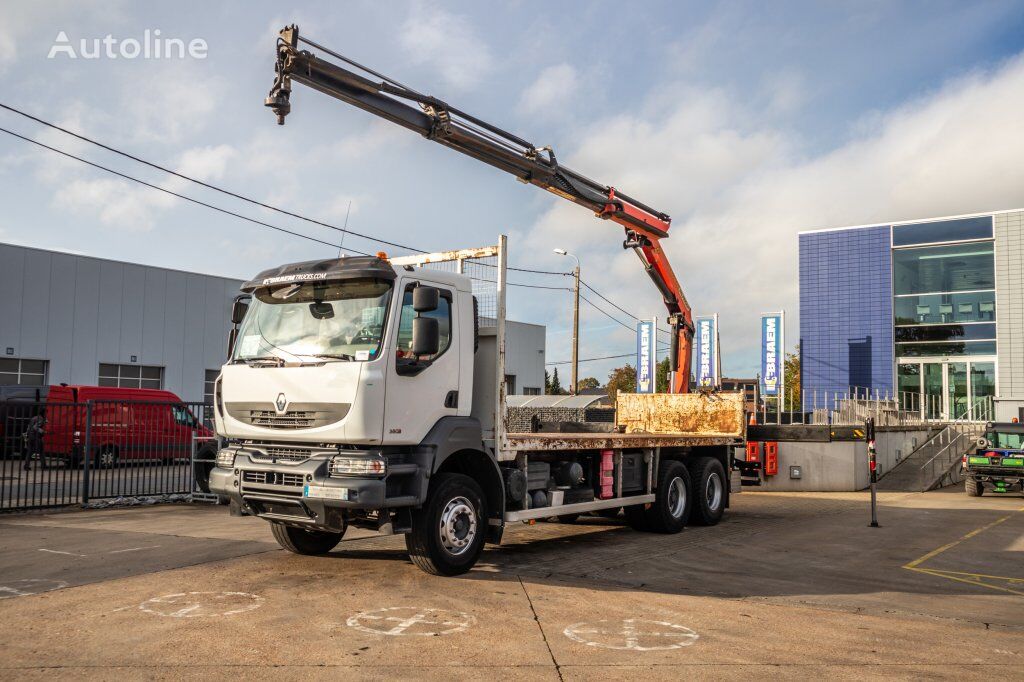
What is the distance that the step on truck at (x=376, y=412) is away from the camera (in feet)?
23.2

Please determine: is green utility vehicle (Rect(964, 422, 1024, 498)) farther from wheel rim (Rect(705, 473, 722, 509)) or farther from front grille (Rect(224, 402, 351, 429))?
front grille (Rect(224, 402, 351, 429))

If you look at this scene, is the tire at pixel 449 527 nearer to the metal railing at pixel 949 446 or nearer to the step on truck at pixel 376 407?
the step on truck at pixel 376 407

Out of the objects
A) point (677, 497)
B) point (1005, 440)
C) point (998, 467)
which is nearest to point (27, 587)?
point (677, 497)

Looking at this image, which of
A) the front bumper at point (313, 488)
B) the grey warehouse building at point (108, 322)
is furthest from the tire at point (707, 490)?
the grey warehouse building at point (108, 322)

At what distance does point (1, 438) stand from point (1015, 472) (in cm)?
1978

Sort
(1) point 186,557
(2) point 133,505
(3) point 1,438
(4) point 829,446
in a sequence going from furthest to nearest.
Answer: (4) point 829,446 < (2) point 133,505 < (3) point 1,438 < (1) point 186,557

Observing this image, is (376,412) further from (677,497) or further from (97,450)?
(97,450)

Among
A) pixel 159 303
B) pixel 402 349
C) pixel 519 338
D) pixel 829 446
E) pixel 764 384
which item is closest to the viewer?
pixel 402 349

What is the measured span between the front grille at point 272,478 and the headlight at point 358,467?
36 centimetres

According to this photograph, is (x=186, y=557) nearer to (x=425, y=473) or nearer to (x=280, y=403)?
(x=280, y=403)

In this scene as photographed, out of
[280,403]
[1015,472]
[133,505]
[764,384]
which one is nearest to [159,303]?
[133,505]

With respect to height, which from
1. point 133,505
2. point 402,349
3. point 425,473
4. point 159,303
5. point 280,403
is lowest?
point 133,505

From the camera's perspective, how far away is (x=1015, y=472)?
17812mm

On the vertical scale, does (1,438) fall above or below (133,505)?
above
